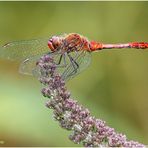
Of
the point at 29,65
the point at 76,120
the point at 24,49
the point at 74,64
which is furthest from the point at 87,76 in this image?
the point at 76,120

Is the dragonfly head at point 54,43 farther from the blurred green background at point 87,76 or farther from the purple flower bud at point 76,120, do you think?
the blurred green background at point 87,76

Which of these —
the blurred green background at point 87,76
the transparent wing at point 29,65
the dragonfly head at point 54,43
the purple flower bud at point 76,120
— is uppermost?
the blurred green background at point 87,76

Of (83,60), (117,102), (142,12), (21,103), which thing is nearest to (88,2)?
(142,12)

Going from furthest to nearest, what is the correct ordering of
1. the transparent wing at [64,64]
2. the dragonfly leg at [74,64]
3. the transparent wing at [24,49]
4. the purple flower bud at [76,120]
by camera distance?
the transparent wing at [24,49] → the dragonfly leg at [74,64] → the transparent wing at [64,64] → the purple flower bud at [76,120]

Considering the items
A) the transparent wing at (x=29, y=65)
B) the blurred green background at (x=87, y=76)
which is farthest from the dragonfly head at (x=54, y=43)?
the blurred green background at (x=87, y=76)

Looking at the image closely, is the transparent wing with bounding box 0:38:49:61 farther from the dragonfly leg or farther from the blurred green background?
the blurred green background

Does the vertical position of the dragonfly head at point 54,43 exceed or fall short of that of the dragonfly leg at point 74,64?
it exceeds it

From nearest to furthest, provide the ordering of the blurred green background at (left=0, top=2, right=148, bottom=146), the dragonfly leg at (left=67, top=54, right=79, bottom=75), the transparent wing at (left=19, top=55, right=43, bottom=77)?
the transparent wing at (left=19, top=55, right=43, bottom=77) < the dragonfly leg at (left=67, top=54, right=79, bottom=75) < the blurred green background at (left=0, top=2, right=148, bottom=146)

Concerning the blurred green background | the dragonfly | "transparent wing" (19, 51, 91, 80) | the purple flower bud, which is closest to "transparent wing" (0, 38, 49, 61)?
the dragonfly
